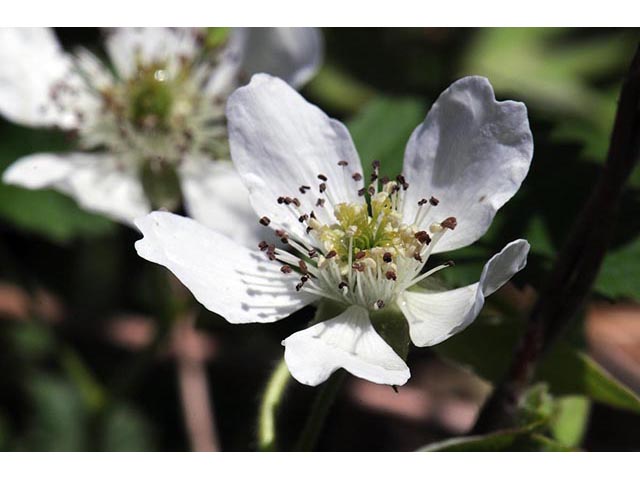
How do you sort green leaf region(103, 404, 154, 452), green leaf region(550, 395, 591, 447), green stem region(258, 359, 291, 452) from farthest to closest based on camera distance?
green leaf region(103, 404, 154, 452)
green leaf region(550, 395, 591, 447)
green stem region(258, 359, 291, 452)

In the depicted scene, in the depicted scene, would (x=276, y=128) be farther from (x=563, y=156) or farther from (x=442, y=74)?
(x=442, y=74)

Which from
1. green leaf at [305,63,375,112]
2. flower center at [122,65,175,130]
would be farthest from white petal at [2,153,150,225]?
green leaf at [305,63,375,112]

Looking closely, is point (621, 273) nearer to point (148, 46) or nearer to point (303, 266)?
point (303, 266)

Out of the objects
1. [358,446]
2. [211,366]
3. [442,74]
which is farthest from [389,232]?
[442,74]

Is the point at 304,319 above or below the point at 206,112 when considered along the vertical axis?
below

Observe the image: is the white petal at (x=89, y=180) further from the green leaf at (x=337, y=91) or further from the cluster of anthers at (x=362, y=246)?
the green leaf at (x=337, y=91)

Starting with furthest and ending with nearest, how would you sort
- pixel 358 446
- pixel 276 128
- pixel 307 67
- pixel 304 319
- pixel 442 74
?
pixel 442 74 → pixel 358 446 → pixel 304 319 → pixel 307 67 → pixel 276 128

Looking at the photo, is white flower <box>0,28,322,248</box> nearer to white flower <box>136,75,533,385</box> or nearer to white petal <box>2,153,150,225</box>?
white petal <box>2,153,150,225</box>
